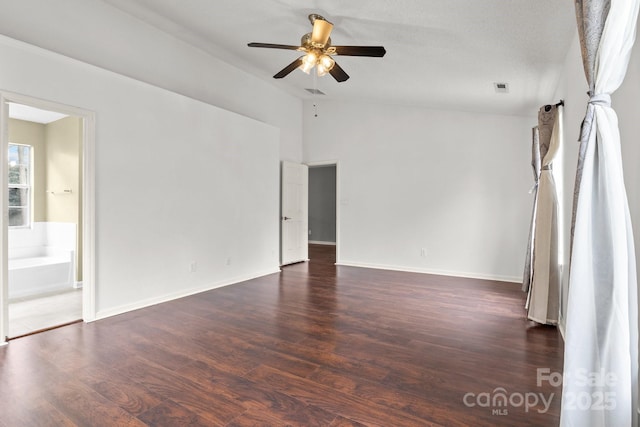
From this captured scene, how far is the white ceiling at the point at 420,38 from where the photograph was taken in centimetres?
282

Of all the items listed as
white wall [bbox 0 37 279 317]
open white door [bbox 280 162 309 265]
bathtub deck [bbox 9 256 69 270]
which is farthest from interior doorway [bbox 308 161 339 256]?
bathtub deck [bbox 9 256 69 270]

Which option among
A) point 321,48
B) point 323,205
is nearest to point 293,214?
point 323,205

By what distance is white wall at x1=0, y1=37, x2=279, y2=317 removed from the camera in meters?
3.45

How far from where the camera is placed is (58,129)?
5.50 metres

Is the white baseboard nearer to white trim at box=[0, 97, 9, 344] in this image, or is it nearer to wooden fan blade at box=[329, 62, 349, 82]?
white trim at box=[0, 97, 9, 344]

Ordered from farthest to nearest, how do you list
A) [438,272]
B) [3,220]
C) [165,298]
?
[438,272]
[165,298]
[3,220]

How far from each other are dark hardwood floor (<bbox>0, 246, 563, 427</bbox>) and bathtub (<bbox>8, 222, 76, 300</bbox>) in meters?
1.92

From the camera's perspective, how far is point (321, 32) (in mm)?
3279

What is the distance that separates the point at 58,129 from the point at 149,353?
4.62 meters

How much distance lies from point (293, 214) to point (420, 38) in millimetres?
4345

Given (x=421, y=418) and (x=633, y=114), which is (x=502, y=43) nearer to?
(x=633, y=114)

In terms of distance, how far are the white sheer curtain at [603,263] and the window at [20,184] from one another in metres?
7.02

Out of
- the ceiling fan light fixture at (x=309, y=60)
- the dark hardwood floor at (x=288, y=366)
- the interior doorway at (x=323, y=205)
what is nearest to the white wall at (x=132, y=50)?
the ceiling fan light fixture at (x=309, y=60)

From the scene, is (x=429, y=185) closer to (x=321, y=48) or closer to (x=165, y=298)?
(x=321, y=48)
